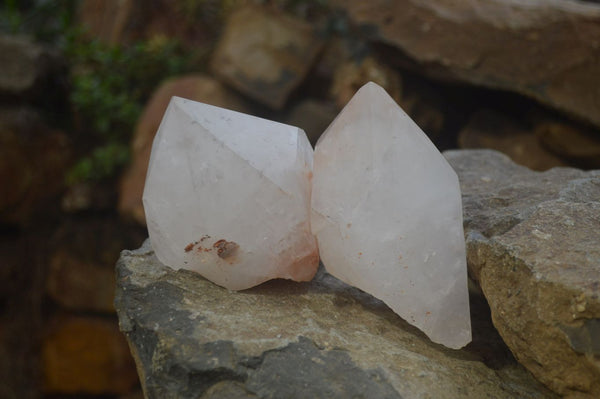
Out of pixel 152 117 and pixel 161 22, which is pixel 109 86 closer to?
pixel 152 117

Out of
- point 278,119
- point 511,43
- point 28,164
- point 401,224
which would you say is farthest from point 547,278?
point 28,164

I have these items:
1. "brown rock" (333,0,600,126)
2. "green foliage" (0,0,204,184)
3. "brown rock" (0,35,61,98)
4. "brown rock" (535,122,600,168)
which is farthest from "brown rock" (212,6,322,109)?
"brown rock" (535,122,600,168)

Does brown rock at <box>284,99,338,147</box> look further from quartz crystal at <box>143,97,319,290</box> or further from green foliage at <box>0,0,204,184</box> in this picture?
quartz crystal at <box>143,97,319,290</box>

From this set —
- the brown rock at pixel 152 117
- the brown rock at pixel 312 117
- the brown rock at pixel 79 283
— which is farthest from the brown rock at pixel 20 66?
the brown rock at pixel 312 117

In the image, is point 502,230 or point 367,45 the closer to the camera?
point 502,230

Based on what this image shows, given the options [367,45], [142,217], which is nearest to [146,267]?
[142,217]

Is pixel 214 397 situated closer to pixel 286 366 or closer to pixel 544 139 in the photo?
pixel 286 366
